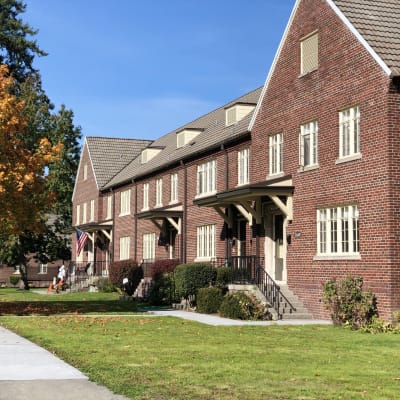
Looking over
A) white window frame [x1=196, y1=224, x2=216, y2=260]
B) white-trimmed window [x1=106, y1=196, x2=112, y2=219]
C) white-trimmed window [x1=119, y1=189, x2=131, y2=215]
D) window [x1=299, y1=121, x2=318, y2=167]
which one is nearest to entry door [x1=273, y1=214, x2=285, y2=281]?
window [x1=299, y1=121, x2=318, y2=167]

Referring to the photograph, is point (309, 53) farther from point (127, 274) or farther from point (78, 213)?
A: point (78, 213)

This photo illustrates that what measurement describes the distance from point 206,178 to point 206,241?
2.79m

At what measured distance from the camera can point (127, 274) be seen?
35.7m

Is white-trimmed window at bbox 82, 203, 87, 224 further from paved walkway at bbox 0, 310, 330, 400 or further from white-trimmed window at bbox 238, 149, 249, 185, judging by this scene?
paved walkway at bbox 0, 310, 330, 400

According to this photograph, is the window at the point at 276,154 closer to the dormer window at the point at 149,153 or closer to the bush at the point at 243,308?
the bush at the point at 243,308

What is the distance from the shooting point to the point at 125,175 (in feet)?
145

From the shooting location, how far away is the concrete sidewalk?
27.5 feet

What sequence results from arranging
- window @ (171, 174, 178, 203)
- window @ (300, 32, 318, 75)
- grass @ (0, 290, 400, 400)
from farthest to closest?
window @ (171, 174, 178, 203)
window @ (300, 32, 318, 75)
grass @ (0, 290, 400, 400)

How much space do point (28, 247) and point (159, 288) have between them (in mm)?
28069

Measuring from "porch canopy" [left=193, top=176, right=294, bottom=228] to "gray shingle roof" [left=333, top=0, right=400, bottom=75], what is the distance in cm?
547

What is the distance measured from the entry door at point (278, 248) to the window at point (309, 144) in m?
2.61

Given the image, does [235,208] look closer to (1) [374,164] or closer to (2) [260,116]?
(2) [260,116]

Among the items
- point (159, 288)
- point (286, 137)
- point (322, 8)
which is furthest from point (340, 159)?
point (159, 288)

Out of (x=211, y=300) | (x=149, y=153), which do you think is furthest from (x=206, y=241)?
(x=149, y=153)
